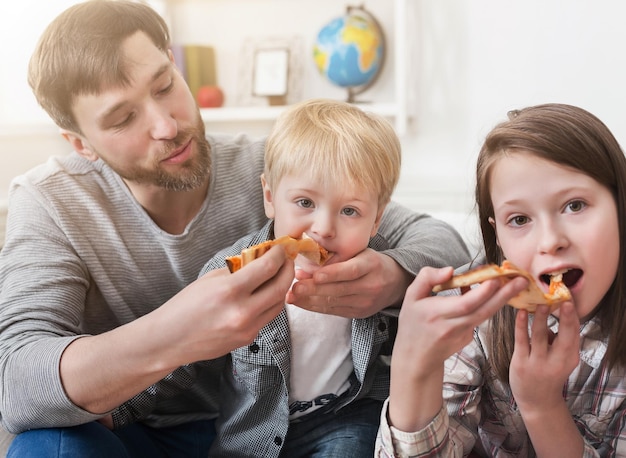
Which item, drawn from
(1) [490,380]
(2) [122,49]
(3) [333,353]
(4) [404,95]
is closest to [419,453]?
(1) [490,380]

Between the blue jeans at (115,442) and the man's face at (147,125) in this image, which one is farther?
the man's face at (147,125)

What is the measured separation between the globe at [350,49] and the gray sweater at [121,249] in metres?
0.99

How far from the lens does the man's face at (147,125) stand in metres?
1.49

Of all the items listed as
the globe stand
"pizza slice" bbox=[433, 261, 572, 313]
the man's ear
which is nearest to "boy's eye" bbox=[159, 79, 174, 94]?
the man's ear

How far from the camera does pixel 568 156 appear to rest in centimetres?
115

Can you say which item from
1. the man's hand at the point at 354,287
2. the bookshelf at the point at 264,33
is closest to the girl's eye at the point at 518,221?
the man's hand at the point at 354,287

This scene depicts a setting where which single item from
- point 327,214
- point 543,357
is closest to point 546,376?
→ point 543,357

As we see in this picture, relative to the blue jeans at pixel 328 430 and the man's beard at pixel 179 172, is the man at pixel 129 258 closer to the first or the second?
the man's beard at pixel 179 172

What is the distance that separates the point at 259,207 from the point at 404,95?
1.13 metres

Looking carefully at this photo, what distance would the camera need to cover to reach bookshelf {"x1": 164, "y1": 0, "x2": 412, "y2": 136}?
273cm

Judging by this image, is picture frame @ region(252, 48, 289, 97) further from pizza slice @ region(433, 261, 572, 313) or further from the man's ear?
pizza slice @ region(433, 261, 572, 313)

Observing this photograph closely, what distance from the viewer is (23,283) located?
139 cm

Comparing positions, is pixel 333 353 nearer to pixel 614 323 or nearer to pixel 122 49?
pixel 614 323

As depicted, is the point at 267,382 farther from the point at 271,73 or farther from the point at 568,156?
the point at 271,73
